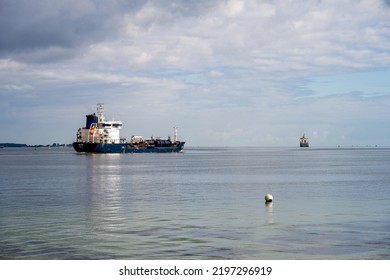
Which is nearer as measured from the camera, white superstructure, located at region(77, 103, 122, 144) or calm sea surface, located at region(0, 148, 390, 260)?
calm sea surface, located at region(0, 148, 390, 260)

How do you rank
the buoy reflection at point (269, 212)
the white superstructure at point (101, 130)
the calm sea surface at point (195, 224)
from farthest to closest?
1. the white superstructure at point (101, 130)
2. the buoy reflection at point (269, 212)
3. the calm sea surface at point (195, 224)

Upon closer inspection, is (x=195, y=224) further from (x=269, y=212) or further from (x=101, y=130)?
(x=101, y=130)

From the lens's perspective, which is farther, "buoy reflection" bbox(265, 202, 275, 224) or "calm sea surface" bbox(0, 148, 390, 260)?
"buoy reflection" bbox(265, 202, 275, 224)

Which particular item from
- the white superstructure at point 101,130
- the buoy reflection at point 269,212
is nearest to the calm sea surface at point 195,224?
the buoy reflection at point 269,212

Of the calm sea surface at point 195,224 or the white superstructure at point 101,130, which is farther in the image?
the white superstructure at point 101,130

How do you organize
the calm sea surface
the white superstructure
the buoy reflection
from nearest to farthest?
the calm sea surface → the buoy reflection → the white superstructure

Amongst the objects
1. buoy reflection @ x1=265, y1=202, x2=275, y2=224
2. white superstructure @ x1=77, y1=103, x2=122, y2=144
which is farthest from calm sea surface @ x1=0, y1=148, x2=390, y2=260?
white superstructure @ x1=77, y1=103, x2=122, y2=144

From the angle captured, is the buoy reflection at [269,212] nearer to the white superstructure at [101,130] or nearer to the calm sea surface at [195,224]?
the calm sea surface at [195,224]

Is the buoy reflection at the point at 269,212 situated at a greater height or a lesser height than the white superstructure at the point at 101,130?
lesser

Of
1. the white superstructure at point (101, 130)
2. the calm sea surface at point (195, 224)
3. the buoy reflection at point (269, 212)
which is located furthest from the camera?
the white superstructure at point (101, 130)

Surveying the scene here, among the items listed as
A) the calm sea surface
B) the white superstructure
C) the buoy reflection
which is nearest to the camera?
the calm sea surface

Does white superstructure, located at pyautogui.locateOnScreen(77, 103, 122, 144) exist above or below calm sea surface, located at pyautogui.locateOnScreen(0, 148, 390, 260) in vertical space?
above

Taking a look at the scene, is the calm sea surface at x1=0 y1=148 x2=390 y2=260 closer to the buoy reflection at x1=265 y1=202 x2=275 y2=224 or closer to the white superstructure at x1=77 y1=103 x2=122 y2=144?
the buoy reflection at x1=265 y1=202 x2=275 y2=224
